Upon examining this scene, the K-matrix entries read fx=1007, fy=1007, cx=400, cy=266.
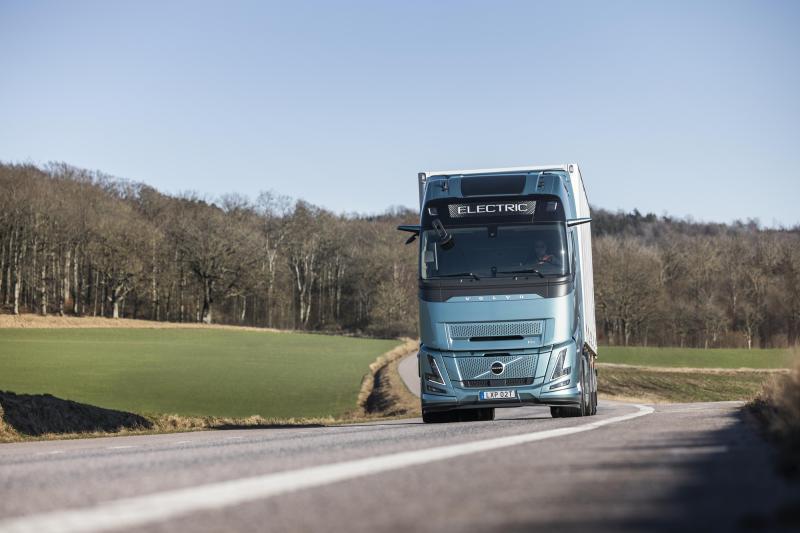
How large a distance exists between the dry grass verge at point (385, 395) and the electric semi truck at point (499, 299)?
573 inches

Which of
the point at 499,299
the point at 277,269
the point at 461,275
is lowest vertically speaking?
the point at 499,299

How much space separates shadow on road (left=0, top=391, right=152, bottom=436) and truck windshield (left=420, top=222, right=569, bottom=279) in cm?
1000

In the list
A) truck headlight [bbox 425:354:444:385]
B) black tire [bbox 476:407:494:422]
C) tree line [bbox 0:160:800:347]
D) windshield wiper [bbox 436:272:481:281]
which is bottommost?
black tire [bbox 476:407:494:422]

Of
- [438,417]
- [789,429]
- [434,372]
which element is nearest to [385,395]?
[438,417]

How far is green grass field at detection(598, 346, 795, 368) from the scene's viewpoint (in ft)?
229

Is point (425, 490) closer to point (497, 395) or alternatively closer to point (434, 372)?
point (497, 395)

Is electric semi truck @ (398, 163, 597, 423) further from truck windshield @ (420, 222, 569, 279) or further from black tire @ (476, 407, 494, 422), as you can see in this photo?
black tire @ (476, 407, 494, 422)

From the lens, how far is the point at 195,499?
493 cm

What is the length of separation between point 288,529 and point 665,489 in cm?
196

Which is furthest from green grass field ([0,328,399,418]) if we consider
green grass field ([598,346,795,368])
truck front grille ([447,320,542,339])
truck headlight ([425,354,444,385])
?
truck front grille ([447,320,542,339])

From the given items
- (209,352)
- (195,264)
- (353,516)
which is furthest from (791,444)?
(195,264)

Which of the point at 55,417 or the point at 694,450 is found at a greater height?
the point at 694,450

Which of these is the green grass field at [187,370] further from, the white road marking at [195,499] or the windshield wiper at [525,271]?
the white road marking at [195,499]

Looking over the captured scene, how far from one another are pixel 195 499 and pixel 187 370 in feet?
157
